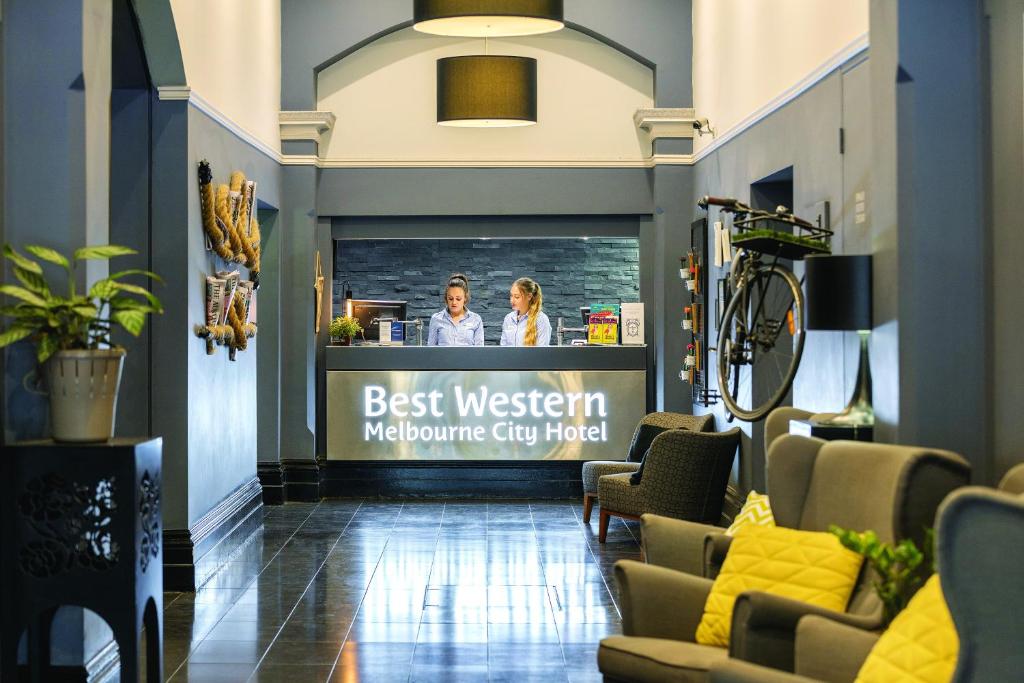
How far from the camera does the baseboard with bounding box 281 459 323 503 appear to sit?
932 cm

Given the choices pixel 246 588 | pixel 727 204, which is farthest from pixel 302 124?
pixel 727 204

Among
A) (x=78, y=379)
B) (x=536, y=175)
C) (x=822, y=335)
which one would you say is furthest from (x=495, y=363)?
(x=78, y=379)

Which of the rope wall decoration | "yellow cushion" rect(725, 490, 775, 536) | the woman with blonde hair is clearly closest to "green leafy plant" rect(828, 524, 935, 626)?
"yellow cushion" rect(725, 490, 775, 536)

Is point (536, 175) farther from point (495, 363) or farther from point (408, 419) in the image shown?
point (408, 419)

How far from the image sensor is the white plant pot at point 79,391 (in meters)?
3.98

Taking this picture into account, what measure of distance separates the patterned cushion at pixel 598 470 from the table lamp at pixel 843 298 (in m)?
3.37

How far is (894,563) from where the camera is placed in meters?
3.35

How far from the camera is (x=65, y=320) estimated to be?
3977 mm

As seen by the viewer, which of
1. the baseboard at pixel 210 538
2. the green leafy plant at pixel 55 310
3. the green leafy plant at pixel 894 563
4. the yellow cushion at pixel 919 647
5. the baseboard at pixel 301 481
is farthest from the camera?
the baseboard at pixel 301 481

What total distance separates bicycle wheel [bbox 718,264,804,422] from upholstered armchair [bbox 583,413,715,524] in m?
0.53

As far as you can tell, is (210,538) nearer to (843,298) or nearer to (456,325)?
(456,325)

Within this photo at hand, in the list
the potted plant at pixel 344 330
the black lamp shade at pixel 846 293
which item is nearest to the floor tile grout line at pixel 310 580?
the potted plant at pixel 344 330

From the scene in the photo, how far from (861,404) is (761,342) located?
885 millimetres

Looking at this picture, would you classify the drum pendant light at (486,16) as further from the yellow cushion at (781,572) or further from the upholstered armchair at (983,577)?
the upholstered armchair at (983,577)
